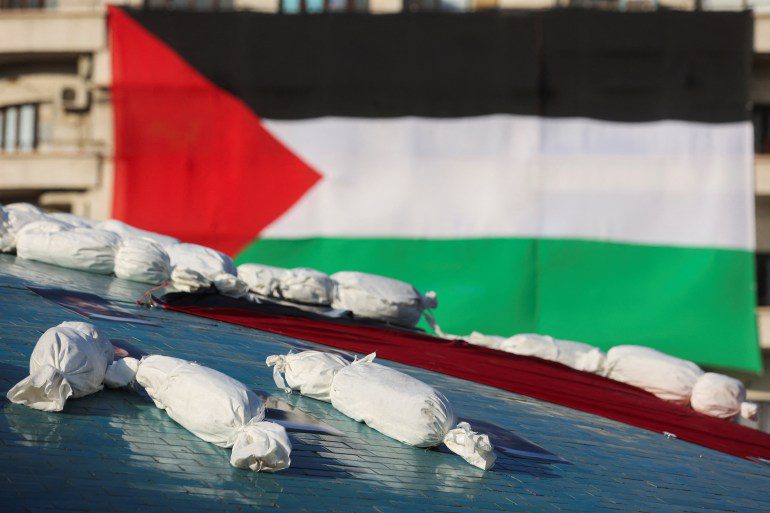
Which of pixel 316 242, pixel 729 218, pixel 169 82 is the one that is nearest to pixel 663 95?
pixel 729 218

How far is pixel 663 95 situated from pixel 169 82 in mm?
8012

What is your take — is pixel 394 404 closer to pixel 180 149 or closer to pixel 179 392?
pixel 179 392

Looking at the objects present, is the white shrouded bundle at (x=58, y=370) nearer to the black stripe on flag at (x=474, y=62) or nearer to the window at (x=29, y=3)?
the black stripe on flag at (x=474, y=62)

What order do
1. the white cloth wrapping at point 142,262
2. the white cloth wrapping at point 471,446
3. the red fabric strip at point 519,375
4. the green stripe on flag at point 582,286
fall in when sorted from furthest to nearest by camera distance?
the green stripe on flag at point 582,286
the white cloth wrapping at point 142,262
the red fabric strip at point 519,375
the white cloth wrapping at point 471,446

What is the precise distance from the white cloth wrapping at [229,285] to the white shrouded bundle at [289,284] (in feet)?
2.81

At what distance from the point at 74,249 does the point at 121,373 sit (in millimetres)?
4138

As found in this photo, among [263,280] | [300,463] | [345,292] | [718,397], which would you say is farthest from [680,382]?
[300,463]

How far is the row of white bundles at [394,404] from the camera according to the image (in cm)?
599

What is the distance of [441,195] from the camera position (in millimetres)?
19703

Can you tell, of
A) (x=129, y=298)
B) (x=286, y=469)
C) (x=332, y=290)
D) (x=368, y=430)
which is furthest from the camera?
(x=332, y=290)

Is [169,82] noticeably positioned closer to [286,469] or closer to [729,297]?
[729,297]

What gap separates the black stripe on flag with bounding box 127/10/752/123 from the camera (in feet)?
65.7

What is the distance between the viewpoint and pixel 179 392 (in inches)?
222

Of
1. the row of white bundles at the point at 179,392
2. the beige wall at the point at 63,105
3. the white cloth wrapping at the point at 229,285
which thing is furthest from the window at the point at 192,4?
the row of white bundles at the point at 179,392
